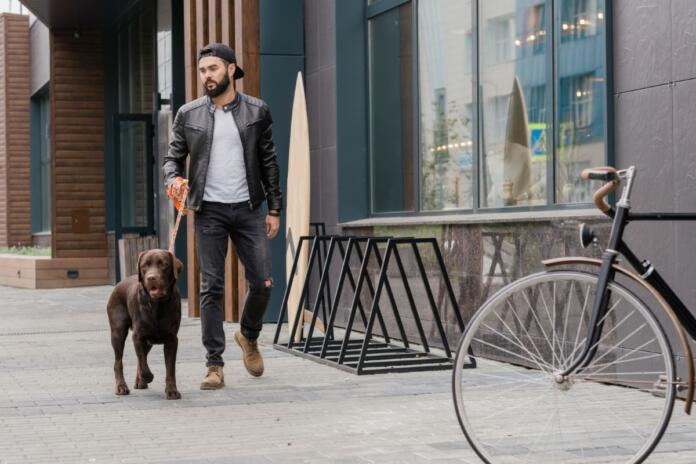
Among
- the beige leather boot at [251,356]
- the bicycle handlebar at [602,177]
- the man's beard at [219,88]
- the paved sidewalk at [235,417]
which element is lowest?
the paved sidewalk at [235,417]

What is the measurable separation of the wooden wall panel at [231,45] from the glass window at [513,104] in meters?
3.23

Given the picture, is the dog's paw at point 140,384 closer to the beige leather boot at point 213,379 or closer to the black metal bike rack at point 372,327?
the beige leather boot at point 213,379

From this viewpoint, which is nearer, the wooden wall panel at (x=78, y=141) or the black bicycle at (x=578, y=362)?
the black bicycle at (x=578, y=362)

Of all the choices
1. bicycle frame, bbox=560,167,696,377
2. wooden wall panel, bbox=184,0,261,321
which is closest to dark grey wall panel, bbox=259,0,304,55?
wooden wall panel, bbox=184,0,261,321

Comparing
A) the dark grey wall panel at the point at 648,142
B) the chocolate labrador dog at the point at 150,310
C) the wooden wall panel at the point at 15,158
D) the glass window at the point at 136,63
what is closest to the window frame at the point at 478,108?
the dark grey wall panel at the point at 648,142

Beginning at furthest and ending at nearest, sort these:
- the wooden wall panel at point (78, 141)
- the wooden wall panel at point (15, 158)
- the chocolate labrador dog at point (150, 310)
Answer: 1. the wooden wall panel at point (15, 158)
2. the wooden wall panel at point (78, 141)
3. the chocolate labrador dog at point (150, 310)

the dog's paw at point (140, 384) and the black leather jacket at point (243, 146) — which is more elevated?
the black leather jacket at point (243, 146)

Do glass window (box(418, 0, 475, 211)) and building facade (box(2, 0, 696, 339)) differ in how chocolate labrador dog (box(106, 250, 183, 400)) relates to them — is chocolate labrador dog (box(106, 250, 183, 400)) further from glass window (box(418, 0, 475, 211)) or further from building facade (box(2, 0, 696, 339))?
glass window (box(418, 0, 475, 211))

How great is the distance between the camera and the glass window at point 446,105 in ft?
31.6

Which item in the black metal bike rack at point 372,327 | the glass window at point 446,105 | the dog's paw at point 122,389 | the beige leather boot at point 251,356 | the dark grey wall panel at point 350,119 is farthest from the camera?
the dark grey wall panel at point 350,119

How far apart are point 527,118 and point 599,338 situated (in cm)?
455

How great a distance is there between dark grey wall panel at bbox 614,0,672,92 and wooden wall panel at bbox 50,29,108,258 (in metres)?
17.6

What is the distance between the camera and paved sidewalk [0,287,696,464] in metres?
5.22

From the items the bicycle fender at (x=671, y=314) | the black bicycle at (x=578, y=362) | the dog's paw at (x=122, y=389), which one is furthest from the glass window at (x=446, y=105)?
the bicycle fender at (x=671, y=314)
